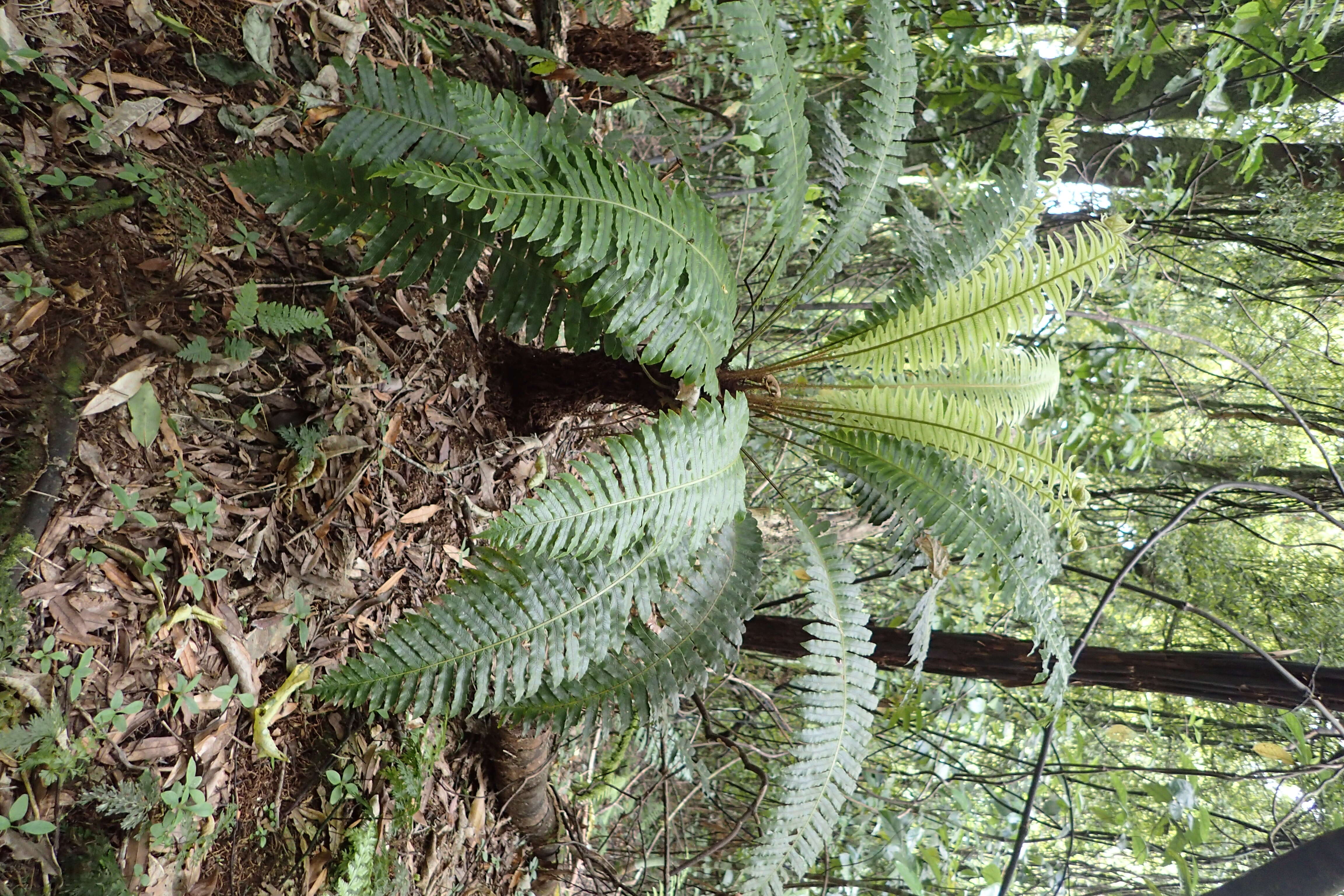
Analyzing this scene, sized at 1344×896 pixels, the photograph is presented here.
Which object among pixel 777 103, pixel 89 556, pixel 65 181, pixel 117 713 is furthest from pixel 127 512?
pixel 777 103

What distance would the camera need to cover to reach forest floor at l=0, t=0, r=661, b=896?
1111mm

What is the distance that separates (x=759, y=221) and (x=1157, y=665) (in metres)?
2.45

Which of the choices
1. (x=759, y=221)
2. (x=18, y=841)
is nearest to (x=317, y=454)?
(x=18, y=841)

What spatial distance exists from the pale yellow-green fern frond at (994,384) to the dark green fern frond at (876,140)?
35 cm

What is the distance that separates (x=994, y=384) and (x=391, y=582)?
4.84ft

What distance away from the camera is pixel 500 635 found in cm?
124

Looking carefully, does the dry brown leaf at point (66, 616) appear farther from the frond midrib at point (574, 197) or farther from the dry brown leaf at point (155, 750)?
the frond midrib at point (574, 197)

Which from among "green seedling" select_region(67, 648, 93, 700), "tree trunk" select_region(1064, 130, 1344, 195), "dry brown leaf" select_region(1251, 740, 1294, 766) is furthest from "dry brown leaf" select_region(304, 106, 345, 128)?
"dry brown leaf" select_region(1251, 740, 1294, 766)

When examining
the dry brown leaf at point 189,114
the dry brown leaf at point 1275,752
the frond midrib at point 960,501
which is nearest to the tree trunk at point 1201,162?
the frond midrib at point 960,501

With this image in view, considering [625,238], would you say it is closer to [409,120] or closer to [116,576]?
[409,120]

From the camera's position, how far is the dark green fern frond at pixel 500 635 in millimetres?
1188

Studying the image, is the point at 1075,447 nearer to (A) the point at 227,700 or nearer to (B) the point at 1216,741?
(B) the point at 1216,741

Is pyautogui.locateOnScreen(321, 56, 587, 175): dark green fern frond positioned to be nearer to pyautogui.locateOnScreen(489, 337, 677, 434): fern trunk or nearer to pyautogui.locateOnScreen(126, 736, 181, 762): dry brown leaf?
pyautogui.locateOnScreen(489, 337, 677, 434): fern trunk

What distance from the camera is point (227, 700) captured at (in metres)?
1.27
